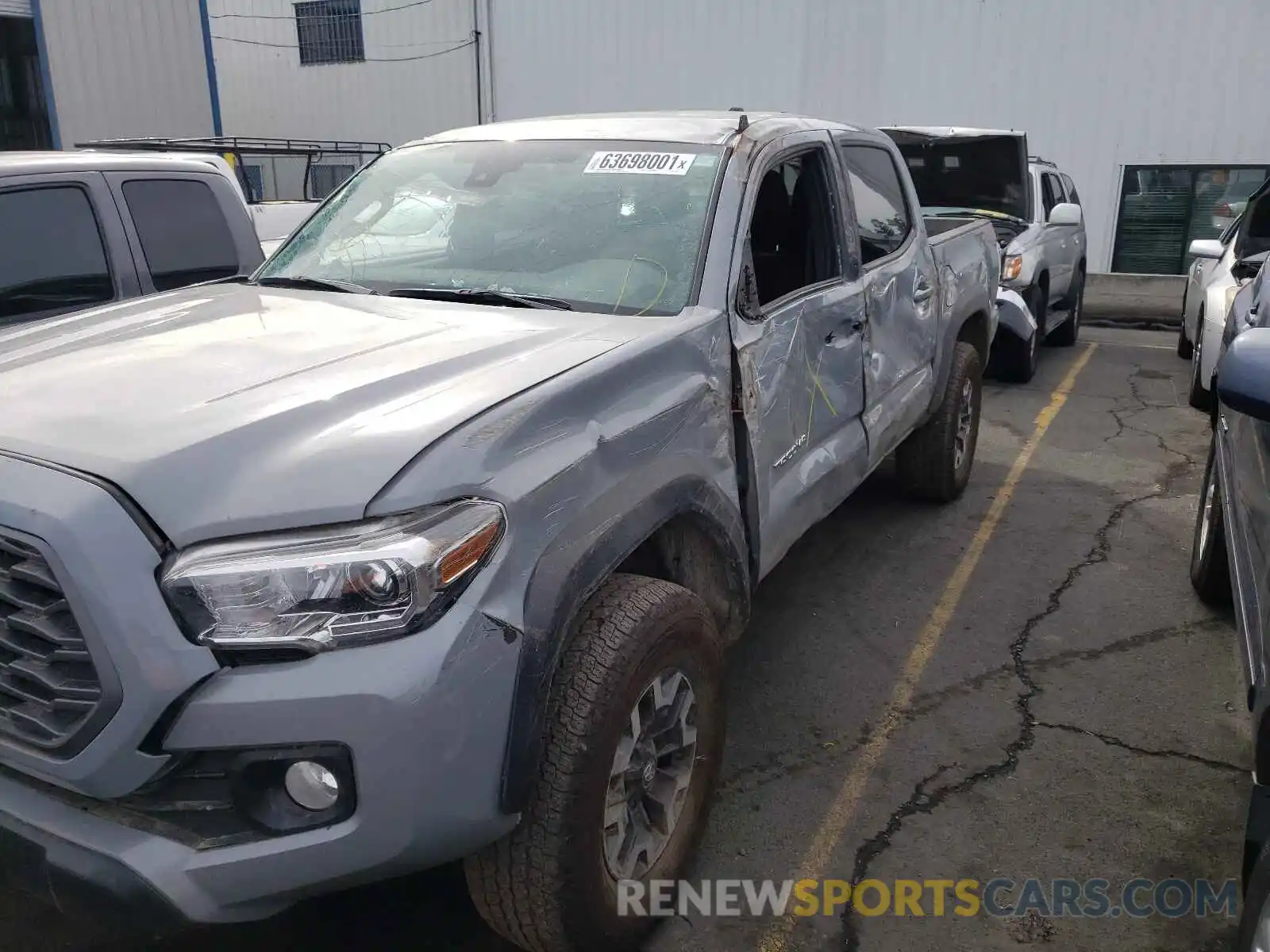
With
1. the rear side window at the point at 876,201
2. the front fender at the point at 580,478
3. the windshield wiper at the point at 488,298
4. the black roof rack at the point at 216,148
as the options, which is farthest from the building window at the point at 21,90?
the front fender at the point at 580,478

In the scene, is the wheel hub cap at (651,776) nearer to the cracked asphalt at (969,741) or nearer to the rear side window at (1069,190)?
the cracked asphalt at (969,741)

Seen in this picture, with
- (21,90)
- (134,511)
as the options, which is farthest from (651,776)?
(21,90)

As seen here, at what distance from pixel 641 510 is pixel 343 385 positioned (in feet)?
2.29

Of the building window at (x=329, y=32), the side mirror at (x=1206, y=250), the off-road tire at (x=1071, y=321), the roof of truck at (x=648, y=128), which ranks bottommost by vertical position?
the off-road tire at (x=1071, y=321)

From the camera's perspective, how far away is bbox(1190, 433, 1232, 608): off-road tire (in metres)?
4.01

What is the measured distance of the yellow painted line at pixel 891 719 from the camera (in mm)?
2762

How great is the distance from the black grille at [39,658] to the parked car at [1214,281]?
194 inches

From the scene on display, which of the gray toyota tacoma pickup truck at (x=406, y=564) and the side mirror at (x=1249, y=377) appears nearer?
the gray toyota tacoma pickup truck at (x=406, y=564)

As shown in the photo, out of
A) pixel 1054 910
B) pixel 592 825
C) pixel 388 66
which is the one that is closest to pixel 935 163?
pixel 1054 910

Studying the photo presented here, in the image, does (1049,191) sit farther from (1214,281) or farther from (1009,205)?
(1214,281)

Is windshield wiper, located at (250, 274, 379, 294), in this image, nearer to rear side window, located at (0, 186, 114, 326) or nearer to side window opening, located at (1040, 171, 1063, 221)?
rear side window, located at (0, 186, 114, 326)

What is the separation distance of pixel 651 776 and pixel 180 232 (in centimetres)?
361

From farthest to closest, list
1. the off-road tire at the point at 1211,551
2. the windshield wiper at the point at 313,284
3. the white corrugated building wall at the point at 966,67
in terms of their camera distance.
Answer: the white corrugated building wall at the point at 966,67 → the off-road tire at the point at 1211,551 → the windshield wiper at the point at 313,284

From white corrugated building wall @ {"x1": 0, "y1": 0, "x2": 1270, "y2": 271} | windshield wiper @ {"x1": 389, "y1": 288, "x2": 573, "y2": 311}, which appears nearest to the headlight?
windshield wiper @ {"x1": 389, "y1": 288, "x2": 573, "y2": 311}
